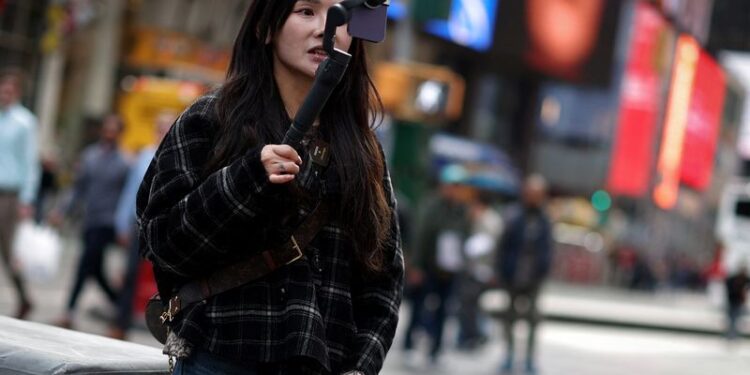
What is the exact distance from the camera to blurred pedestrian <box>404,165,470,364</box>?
13539 mm

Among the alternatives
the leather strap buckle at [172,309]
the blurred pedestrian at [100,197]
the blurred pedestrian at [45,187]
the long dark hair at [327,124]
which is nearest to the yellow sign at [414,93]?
the blurred pedestrian at [100,197]

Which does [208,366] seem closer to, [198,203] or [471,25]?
[198,203]

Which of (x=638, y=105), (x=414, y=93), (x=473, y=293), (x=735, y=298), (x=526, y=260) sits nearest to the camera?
(x=526, y=260)

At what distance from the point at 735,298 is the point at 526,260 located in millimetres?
14114

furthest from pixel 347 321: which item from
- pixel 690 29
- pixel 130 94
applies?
pixel 690 29

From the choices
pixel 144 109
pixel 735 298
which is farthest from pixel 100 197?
pixel 735 298

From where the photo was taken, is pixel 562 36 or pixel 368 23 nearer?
pixel 368 23

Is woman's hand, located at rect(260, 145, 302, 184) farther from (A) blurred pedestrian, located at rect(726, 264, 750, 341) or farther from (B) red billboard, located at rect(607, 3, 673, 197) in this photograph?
(B) red billboard, located at rect(607, 3, 673, 197)

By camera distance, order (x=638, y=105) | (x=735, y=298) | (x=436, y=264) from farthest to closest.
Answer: (x=638, y=105) → (x=735, y=298) → (x=436, y=264)

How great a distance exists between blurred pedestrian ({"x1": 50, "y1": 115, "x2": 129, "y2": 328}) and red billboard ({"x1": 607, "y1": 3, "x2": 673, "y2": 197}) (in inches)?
2261

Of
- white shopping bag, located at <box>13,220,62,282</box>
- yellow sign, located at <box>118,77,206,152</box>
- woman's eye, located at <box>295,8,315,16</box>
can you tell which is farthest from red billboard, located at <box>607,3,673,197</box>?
woman's eye, located at <box>295,8,315,16</box>

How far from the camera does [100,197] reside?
37.7 ft

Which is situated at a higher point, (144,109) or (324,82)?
(324,82)

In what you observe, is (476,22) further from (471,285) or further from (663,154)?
(663,154)
